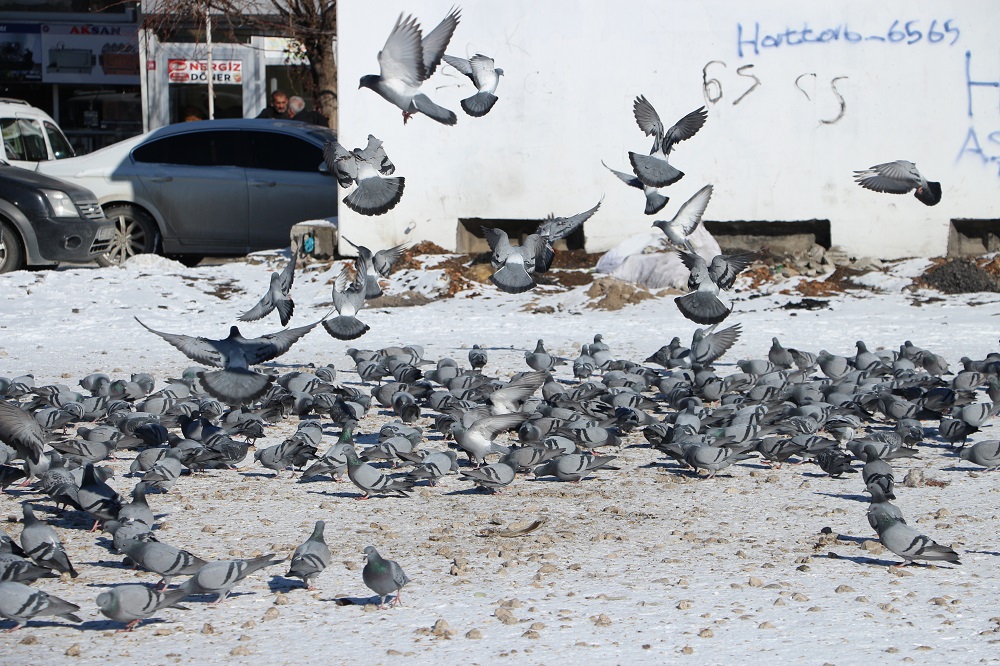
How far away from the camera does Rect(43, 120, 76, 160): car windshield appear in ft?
50.0

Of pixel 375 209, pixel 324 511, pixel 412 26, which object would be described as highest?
pixel 412 26

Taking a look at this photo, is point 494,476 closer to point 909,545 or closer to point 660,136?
point 909,545

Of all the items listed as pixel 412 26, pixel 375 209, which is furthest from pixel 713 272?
pixel 412 26

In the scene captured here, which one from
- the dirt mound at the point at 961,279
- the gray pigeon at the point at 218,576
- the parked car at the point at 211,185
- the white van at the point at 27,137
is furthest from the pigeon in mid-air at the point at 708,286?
the white van at the point at 27,137

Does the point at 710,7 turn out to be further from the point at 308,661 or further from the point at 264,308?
the point at 308,661

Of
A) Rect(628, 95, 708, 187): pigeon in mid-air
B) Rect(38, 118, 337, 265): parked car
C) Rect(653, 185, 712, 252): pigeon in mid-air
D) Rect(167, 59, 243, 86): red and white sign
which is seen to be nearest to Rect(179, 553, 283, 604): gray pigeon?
Rect(653, 185, 712, 252): pigeon in mid-air

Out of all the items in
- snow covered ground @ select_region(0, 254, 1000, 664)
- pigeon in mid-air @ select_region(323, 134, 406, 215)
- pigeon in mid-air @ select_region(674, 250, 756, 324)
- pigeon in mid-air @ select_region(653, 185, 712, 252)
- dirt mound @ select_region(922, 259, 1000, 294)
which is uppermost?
pigeon in mid-air @ select_region(323, 134, 406, 215)

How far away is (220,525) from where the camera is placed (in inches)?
201

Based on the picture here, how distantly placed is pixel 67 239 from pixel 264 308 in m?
5.77

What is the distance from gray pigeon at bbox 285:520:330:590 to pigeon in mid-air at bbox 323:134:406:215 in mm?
3989

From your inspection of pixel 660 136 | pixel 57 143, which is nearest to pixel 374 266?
pixel 660 136

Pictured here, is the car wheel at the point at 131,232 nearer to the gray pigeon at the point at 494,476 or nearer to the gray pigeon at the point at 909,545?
the gray pigeon at the point at 494,476

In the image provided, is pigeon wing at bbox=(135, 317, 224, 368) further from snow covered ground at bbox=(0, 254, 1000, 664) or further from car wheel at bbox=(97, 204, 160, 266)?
car wheel at bbox=(97, 204, 160, 266)

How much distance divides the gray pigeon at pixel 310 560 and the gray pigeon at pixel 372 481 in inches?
45.1
